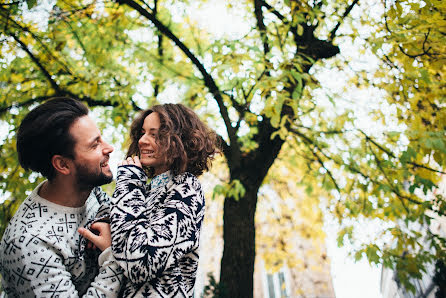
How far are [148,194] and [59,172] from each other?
0.52m

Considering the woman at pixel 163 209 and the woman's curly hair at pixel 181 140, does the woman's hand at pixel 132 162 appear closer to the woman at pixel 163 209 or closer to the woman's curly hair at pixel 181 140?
A: the woman at pixel 163 209

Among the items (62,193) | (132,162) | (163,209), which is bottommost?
(163,209)

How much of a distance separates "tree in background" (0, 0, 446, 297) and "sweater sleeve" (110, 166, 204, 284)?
2.00m

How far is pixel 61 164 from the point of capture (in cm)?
170

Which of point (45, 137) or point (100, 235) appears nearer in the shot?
point (100, 235)

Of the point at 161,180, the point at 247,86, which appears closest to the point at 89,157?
the point at 161,180

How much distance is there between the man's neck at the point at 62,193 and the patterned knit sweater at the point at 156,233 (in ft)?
1.19

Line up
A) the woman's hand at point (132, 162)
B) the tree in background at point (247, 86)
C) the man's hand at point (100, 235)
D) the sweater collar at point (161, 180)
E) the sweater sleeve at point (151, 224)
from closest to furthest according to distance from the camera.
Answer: the sweater sleeve at point (151, 224) → the man's hand at point (100, 235) → the woman's hand at point (132, 162) → the sweater collar at point (161, 180) → the tree in background at point (247, 86)

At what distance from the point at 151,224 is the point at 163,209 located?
11cm

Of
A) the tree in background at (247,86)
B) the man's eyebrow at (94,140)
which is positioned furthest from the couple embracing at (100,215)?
the tree in background at (247,86)

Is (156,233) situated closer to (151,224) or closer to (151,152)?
(151,224)

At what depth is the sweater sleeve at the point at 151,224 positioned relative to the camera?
1.30 metres

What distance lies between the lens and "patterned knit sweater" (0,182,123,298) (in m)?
1.34

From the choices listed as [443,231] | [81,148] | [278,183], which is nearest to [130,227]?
[81,148]
